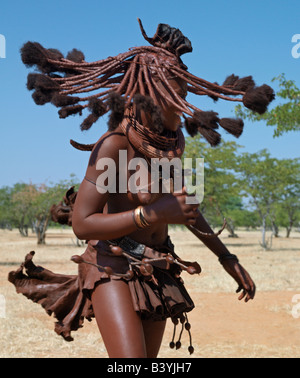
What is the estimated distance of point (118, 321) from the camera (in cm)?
235

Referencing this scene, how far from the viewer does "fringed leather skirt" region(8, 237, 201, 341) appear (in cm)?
245

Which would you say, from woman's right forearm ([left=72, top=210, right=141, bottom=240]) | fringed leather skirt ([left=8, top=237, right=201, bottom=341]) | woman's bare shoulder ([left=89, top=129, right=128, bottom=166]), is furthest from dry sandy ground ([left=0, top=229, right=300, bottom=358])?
woman's bare shoulder ([left=89, top=129, right=128, bottom=166])

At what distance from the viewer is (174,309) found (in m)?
2.59

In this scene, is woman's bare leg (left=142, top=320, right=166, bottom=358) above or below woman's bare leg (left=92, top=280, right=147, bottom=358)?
below

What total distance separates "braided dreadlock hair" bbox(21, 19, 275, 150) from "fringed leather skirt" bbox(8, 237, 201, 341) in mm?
691

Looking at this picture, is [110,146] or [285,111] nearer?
[110,146]

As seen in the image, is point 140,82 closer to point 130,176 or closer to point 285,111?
point 130,176

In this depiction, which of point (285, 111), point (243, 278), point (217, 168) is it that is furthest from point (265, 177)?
point (243, 278)

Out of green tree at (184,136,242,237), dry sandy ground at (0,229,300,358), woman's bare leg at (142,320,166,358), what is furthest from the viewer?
green tree at (184,136,242,237)

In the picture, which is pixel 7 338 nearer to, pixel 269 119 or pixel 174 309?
pixel 174 309

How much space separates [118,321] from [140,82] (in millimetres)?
1300

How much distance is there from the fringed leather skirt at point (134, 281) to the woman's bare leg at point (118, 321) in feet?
0.13

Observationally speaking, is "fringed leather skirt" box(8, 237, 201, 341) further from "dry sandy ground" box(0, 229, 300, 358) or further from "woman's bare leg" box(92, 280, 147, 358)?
"dry sandy ground" box(0, 229, 300, 358)
